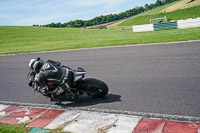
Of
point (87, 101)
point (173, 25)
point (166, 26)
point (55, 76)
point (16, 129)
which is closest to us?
point (16, 129)

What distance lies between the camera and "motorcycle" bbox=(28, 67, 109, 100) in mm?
5626

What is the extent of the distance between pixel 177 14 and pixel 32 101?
7118 cm

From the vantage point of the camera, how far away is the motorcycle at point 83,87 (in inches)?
222

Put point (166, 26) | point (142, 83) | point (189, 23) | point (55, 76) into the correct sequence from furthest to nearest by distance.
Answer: point (166, 26), point (189, 23), point (142, 83), point (55, 76)

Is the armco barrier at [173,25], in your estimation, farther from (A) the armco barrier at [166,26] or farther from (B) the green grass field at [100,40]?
(B) the green grass field at [100,40]

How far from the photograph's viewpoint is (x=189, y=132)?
375 cm

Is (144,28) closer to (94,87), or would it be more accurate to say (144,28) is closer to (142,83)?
(142,83)

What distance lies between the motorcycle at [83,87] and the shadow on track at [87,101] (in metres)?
0.14

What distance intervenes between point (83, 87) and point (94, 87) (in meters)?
0.31

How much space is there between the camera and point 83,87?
5.86m

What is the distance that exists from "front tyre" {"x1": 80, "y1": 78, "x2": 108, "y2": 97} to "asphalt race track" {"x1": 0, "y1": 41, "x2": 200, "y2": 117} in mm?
204

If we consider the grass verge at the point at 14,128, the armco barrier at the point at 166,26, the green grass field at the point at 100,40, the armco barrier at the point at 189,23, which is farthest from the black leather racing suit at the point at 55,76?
the armco barrier at the point at 166,26

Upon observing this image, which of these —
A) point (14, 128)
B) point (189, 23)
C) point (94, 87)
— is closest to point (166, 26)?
point (189, 23)

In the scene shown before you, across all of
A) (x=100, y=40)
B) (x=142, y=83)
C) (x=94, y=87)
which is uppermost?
(x=100, y=40)
